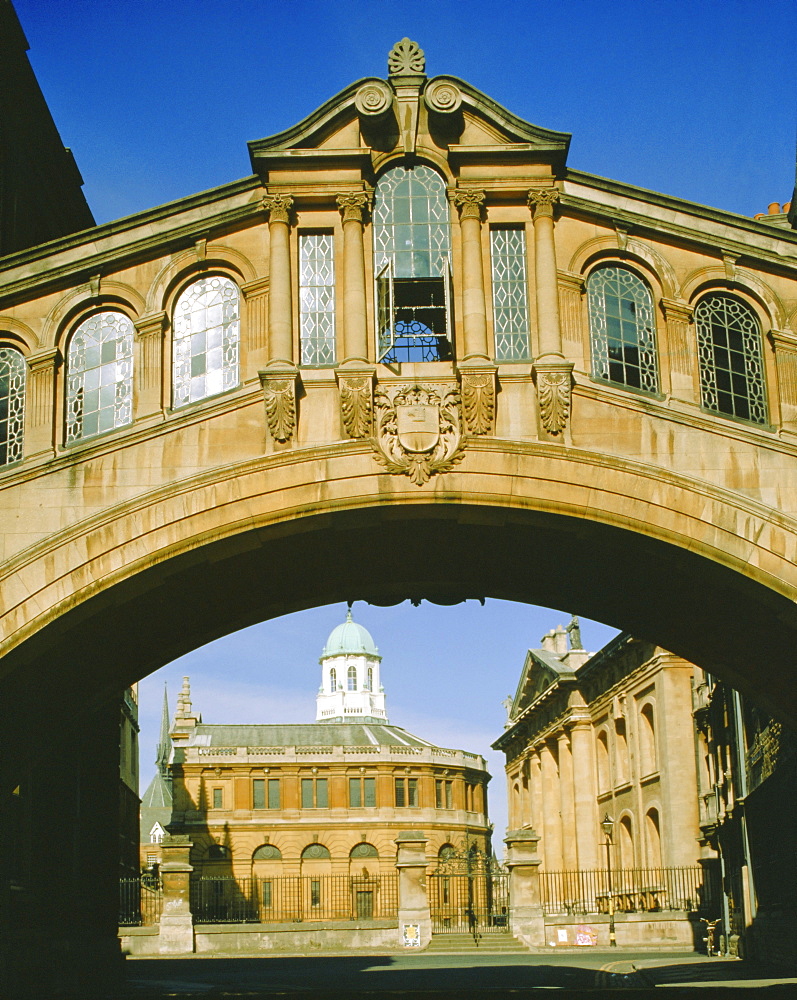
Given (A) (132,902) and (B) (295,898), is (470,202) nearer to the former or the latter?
(A) (132,902)

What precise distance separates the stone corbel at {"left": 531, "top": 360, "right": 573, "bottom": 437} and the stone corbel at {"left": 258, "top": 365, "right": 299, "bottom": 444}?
11.0ft

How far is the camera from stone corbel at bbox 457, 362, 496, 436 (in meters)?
17.6

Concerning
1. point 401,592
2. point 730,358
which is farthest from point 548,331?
point 401,592

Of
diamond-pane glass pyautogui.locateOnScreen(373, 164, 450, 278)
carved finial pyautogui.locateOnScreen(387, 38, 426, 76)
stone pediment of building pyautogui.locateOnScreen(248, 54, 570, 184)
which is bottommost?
diamond-pane glass pyautogui.locateOnScreen(373, 164, 450, 278)

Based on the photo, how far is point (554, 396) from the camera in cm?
1753

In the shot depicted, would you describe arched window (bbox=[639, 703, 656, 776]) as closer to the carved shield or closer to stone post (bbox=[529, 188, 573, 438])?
stone post (bbox=[529, 188, 573, 438])

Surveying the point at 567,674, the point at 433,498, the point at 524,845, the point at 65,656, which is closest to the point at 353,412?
the point at 433,498

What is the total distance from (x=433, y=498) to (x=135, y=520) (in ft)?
13.2

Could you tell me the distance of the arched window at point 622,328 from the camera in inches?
717

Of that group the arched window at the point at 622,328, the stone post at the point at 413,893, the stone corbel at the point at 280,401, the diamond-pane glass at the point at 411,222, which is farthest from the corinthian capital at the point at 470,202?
the stone post at the point at 413,893

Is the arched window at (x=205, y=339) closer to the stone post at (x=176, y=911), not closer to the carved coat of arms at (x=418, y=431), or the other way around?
the carved coat of arms at (x=418, y=431)

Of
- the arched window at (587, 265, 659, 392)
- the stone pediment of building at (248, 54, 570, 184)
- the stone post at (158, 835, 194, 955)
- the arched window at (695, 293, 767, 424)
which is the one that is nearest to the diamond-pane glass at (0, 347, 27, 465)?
the stone pediment of building at (248, 54, 570, 184)

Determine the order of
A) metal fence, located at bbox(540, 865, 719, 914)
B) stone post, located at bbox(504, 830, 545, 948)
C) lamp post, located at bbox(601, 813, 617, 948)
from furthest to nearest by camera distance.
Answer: metal fence, located at bbox(540, 865, 719, 914) < lamp post, located at bbox(601, 813, 617, 948) < stone post, located at bbox(504, 830, 545, 948)

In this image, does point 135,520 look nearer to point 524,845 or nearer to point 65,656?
point 65,656
